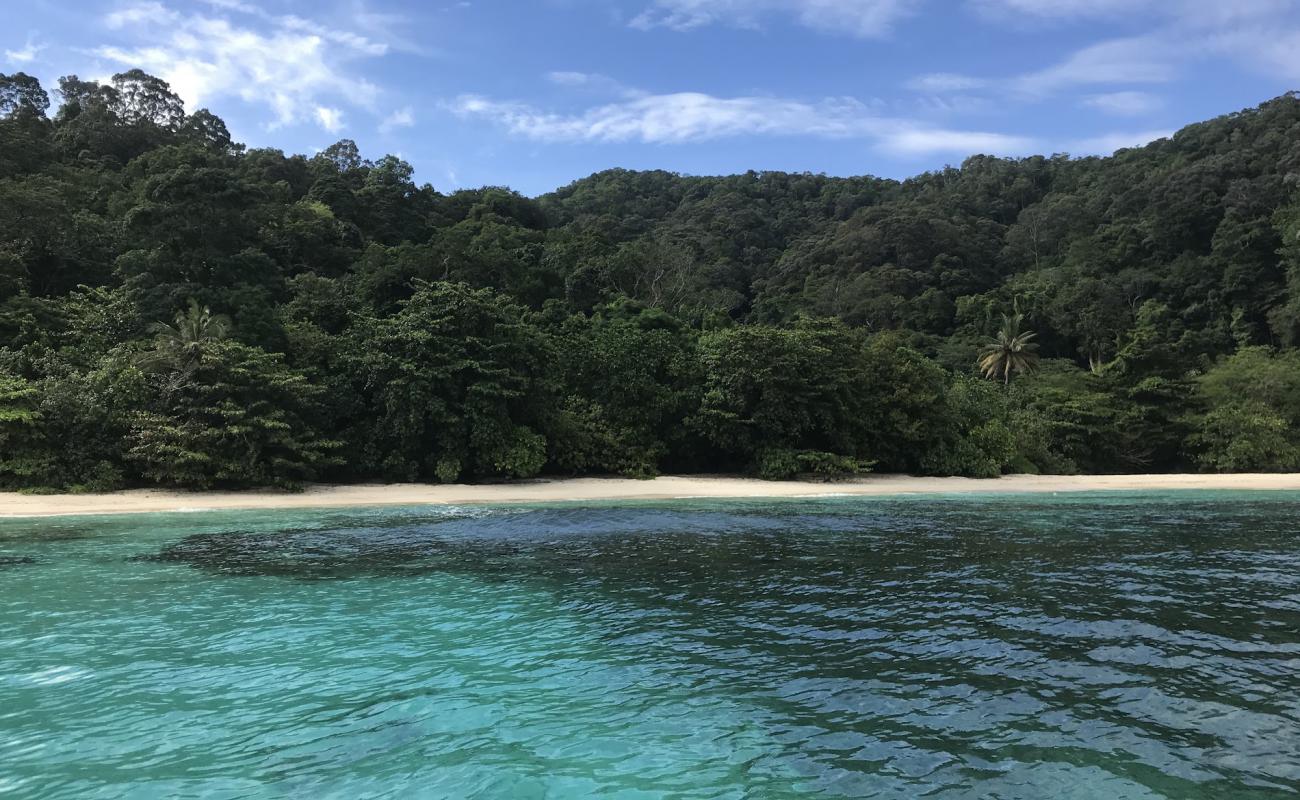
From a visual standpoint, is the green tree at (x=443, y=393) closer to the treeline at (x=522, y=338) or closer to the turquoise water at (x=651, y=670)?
the treeline at (x=522, y=338)

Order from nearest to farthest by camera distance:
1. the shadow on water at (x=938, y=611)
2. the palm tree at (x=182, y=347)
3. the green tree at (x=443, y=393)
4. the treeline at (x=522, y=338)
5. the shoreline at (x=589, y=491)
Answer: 1. the shadow on water at (x=938, y=611)
2. the shoreline at (x=589, y=491)
3. the palm tree at (x=182, y=347)
4. the treeline at (x=522, y=338)
5. the green tree at (x=443, y=393)

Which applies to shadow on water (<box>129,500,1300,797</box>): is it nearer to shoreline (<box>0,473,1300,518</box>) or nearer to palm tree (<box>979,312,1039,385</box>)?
shoreline (<box>0,473,1300,518</box>)

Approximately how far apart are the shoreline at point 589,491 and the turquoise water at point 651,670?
22.7ft

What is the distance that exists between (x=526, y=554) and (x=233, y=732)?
885 cm

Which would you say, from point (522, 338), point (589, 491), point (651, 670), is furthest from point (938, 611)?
point (522, 338)

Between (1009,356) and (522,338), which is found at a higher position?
(1009,356)

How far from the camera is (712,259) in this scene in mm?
76688

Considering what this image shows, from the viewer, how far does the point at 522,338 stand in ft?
96.2

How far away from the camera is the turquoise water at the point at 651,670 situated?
5398 mm

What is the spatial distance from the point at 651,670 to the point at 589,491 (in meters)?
19.1

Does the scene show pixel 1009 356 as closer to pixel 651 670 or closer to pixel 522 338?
pixel 522 338

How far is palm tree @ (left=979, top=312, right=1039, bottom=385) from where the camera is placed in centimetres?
5034

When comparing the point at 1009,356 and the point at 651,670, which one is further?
the point at 1009,356

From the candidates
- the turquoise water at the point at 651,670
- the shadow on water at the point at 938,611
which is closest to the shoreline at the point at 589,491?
the shadow on water at the point at 938,611
